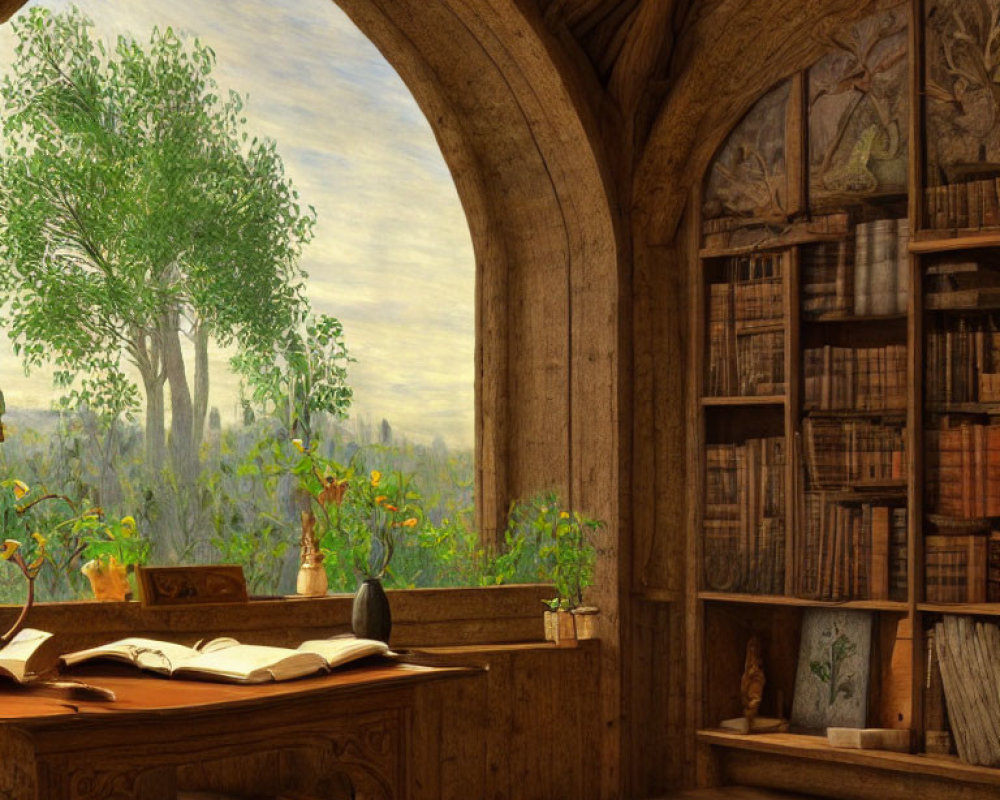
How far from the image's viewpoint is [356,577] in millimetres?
5312

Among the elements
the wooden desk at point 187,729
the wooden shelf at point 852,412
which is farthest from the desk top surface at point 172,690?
the wooden shelf at point 852,412

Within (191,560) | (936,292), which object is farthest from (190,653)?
(936,292)

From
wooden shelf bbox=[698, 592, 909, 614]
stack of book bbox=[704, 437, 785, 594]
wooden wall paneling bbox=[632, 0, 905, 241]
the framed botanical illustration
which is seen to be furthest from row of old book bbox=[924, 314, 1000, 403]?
wooden wall paneling bbox=[632, 0, 905, 241]

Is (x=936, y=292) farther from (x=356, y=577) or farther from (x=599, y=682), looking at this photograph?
(x=356, y=577)

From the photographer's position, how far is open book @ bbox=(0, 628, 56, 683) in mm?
3184

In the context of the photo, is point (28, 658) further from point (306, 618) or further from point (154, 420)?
point (154, 420)

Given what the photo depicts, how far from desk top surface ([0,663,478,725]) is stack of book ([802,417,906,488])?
2.04m

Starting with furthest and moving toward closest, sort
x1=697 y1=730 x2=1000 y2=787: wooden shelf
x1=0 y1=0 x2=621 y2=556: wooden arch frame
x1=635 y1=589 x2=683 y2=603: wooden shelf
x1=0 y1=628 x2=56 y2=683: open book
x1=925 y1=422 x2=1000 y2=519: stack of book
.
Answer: x1=635 y1=589 x2=683 y2=603: wooden shelf < x1=0 y1=0 x2=621 y2=556: wooden arch frame < x1=925 y1=422 x2=1000 y2=519: stack of book < x1=697 y1=730 x2=1000 y2=787: wooden shelf < x1=0 y1=628 x2=56 y2=683: open book

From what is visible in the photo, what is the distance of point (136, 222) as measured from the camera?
16.7ft

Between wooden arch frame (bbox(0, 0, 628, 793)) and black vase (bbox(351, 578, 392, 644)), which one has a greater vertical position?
wooden arch frame (bbox(0, 0, 628, 793))

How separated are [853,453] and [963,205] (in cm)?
98

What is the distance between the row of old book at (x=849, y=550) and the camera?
5.03 m

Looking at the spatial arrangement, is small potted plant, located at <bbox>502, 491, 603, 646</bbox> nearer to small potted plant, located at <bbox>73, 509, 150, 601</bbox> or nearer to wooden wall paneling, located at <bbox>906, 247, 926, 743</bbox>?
wooden wall paneling, located at <bbox>906, 247, 926, 743</bbox>

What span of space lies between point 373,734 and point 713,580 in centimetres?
227
